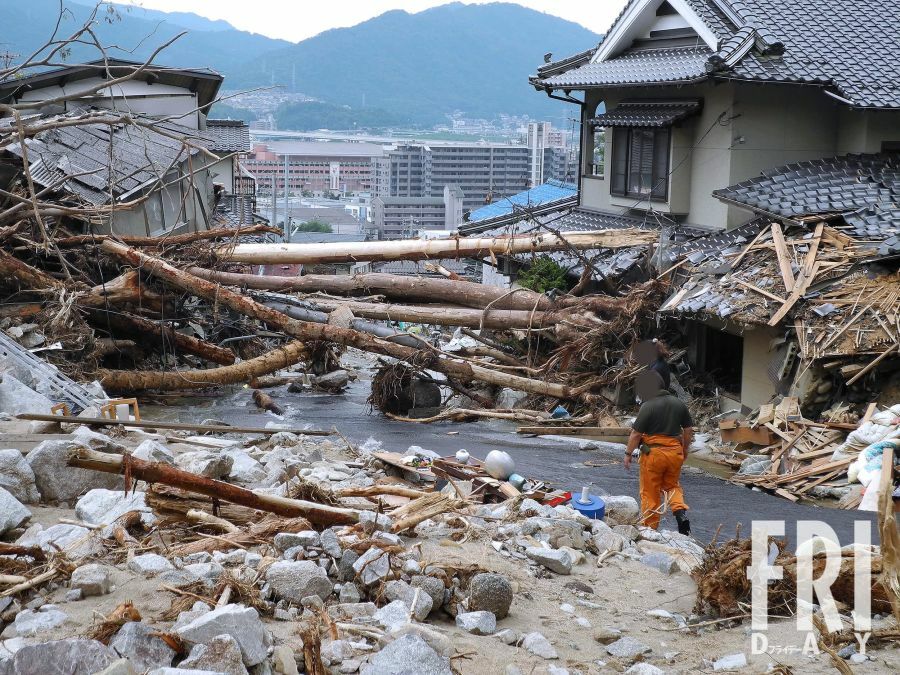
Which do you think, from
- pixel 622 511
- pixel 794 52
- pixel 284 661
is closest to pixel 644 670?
pixel 284 661

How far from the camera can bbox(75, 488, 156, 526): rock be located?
5500 mm

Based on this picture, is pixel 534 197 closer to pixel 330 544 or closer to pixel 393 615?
pixel 330 544

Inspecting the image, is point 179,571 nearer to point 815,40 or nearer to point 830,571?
point 830,571

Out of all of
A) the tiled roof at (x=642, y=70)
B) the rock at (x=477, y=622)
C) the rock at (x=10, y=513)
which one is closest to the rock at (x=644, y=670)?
the rock at (x=477, y=622)

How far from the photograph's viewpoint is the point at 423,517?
5.96 meters

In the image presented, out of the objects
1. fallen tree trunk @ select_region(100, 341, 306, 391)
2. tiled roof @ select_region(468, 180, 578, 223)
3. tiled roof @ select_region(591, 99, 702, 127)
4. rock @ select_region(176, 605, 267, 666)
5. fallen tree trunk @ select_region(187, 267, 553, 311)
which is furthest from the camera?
tiled roof @ select_region(468, 180, 578, 223)

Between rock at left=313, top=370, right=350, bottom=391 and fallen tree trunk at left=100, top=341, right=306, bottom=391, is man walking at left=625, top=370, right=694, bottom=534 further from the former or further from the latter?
rock at left=313, top=370, right=350, bottom=391

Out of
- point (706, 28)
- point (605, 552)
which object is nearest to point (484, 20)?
point (706, 28)

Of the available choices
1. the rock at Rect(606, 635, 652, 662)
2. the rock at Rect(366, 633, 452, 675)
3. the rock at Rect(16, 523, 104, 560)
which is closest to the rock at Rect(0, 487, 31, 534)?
the rock at Rect(16, 523, 104, 560)

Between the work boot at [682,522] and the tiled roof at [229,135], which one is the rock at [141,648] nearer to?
the work boot at [682,522]

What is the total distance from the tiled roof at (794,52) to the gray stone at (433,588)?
10.5m

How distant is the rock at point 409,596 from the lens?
4.66m

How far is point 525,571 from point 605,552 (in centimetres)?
82

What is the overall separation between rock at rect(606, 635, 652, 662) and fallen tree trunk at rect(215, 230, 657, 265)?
30.9ft
